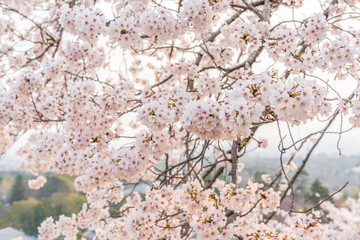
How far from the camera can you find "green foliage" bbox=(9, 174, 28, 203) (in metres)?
29.3

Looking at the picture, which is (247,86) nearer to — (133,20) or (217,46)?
(133,20)

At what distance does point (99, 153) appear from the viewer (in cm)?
256

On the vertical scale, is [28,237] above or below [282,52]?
above

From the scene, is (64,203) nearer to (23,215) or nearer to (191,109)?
(23,215)

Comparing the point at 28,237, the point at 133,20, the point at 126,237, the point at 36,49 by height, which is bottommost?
the point at 126,237

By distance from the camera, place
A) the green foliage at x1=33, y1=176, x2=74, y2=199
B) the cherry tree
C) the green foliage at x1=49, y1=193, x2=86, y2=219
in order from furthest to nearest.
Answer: the green foliage at x1=33, y1=176, x2=74, y2=199, the green foliage at x1=49, y1=193, x2=86, y2=219, the cherry tree

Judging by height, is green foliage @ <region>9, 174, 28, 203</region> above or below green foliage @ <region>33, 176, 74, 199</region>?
below

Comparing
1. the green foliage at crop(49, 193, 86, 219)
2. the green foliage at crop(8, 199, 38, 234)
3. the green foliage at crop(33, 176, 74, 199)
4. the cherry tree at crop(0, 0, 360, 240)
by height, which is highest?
the green foliage at crop(33, 176, 74, 199)

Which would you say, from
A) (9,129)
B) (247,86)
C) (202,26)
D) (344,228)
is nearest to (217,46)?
(202,26)

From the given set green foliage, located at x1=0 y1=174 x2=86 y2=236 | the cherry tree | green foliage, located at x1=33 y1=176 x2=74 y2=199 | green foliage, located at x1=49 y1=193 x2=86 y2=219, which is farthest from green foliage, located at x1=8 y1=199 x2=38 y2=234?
the cherry tree

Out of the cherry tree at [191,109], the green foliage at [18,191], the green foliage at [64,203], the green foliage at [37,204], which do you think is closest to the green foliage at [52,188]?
the green foliage at [37,204]

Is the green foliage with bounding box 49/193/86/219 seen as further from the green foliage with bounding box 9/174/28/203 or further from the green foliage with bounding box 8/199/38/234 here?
the green foliage with bounding box 9/174/28/203

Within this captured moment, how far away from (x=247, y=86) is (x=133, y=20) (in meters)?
1.22

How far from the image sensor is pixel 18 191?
29688 millimetres
